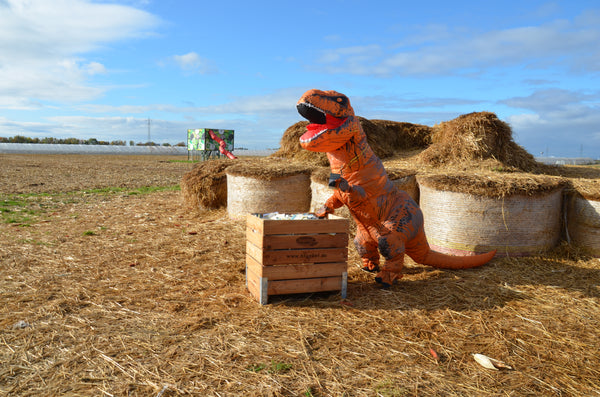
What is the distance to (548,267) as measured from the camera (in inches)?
212

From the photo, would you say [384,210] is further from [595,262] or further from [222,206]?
[222,206]

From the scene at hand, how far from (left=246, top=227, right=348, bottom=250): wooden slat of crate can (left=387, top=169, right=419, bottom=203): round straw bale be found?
236 centimetres

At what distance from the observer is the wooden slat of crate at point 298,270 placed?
4160 mm

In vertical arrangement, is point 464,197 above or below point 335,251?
above

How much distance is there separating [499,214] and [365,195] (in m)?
2.11

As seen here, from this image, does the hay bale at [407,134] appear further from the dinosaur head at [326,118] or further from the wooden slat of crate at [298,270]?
the wooden slat of crate at [298,270]

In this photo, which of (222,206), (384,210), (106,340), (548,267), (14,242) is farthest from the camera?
(222,206)

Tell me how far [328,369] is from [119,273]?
318 cm

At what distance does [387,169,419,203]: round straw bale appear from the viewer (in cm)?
644

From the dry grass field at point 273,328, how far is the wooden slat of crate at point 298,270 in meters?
0.27

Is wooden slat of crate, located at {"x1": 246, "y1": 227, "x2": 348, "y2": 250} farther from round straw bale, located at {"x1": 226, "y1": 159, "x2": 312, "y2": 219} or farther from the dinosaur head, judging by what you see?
round straw bale, located at {"x1": 226, "y1": 159, "x2": 312, "y2": 219}

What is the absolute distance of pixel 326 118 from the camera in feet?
14.3

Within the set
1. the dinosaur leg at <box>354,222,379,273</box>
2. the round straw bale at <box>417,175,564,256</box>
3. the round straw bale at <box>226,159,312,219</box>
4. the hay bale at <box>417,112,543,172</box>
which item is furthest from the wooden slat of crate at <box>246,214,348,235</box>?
the hay bale at <box>417,112,543,172</box>

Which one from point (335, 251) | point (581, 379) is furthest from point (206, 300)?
point (581, 379)
